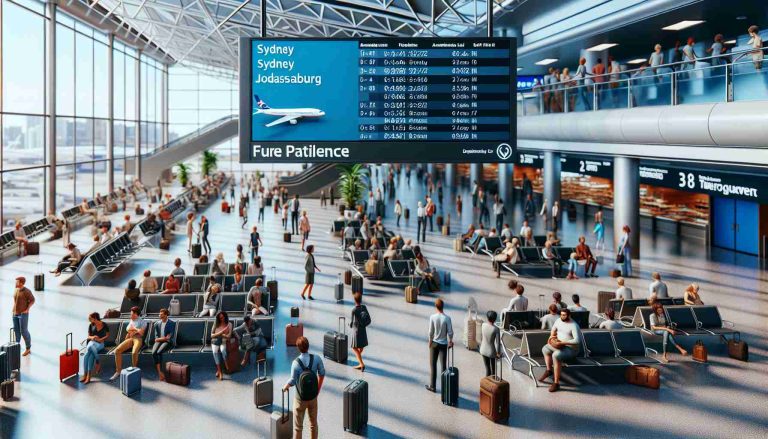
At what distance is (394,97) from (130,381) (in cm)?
590

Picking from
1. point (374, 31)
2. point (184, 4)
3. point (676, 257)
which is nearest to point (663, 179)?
point (676, 257)

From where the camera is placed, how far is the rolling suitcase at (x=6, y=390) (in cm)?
1109

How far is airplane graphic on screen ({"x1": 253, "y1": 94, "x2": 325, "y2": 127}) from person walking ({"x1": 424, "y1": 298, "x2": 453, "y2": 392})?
3452 millimetres

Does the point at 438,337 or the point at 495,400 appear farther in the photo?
the point at 438,337

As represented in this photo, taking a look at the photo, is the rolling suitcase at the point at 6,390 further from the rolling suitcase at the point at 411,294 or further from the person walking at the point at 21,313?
the rolling suitcase at the point at 411,294

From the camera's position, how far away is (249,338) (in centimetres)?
1283

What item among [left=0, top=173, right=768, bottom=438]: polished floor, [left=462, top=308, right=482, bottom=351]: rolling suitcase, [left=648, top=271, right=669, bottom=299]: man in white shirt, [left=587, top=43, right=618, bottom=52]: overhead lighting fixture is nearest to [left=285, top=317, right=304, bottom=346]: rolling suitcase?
[left=0, top=173, right=768, bottom=438]: polished floor

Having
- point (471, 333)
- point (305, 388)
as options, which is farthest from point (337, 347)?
point (305, 388)

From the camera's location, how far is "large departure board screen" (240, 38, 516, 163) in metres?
11.4

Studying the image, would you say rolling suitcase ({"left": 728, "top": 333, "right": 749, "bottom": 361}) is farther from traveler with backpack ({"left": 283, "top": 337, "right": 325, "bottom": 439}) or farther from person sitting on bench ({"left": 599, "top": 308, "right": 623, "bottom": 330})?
traveler with backpack ({"left": 283, "top": 337, "right": 325, "bottom": 439})

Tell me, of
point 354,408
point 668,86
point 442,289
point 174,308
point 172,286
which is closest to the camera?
point 354,408

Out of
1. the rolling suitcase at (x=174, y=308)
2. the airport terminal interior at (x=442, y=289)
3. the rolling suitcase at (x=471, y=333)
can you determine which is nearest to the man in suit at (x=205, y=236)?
the airport terminal interior at (x=442, y=289)

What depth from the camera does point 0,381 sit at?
1165 centimetres

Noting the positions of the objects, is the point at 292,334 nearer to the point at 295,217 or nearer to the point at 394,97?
the point at 394,97
